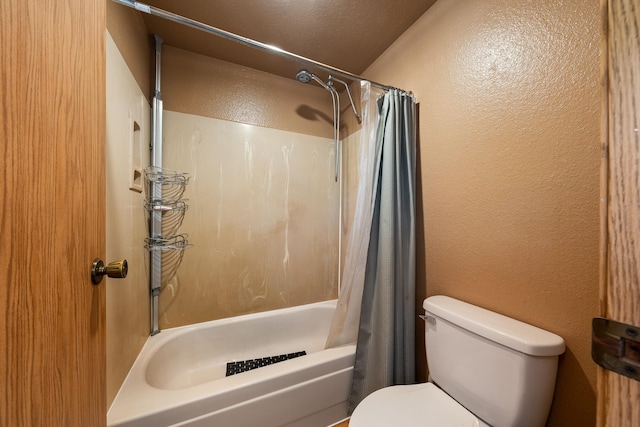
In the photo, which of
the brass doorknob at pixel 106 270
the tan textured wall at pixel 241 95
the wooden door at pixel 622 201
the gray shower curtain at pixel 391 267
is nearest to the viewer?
the wooden door at pixel 622 201

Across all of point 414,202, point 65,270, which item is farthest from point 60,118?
point 414,202

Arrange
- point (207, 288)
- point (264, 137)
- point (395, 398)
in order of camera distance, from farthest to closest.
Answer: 1. point (264, 137)
2. point (207, 288)
3. point (395, 398)

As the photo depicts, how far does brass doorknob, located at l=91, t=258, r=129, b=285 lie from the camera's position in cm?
57

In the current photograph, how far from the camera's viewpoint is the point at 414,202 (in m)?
1.25

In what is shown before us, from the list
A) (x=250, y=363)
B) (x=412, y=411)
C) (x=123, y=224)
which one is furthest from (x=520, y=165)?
(x=250, y=363)

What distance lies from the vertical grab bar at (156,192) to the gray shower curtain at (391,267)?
1.30 metres

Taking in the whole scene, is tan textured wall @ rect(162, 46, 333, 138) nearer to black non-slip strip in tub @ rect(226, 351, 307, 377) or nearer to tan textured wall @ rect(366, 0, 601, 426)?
tan textured wall @ rect(366, 0, 601, 426)

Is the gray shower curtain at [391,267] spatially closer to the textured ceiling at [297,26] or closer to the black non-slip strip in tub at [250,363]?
the textured ceiling at [297,26]

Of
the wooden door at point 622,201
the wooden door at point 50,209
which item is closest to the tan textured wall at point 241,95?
the wooden door at point 50,209

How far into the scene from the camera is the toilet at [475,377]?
72 centimetres

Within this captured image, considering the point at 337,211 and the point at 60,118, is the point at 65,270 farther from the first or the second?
the point at 337,211

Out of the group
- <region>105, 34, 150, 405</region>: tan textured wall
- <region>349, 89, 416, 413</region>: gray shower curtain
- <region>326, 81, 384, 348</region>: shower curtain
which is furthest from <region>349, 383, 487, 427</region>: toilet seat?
<region>105, 34, 150, 405</region>: tan textured wall

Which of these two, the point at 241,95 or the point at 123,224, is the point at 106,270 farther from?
the point at 241,95

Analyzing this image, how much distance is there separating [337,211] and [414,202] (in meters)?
0.86
